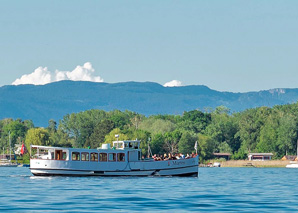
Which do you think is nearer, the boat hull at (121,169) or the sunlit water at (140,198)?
the sunlit water at (140,198)

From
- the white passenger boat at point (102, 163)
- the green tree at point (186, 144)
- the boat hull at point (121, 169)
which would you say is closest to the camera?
the boat hull at point (121, 169)

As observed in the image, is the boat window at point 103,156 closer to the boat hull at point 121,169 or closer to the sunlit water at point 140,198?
the boat hull at point 121,169

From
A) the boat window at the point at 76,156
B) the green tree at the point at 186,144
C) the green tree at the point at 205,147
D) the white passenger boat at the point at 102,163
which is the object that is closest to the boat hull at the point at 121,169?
the white passenger boat at the point at 102,163

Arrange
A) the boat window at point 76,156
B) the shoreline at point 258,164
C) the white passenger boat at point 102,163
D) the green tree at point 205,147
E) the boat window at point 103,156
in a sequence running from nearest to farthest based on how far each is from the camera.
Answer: the white passenger boat at point 102,163 → the boat window at point 76,156 → the boat window at point 103,156 → the shoreline at point 258,164 → the green tree at point 205,147

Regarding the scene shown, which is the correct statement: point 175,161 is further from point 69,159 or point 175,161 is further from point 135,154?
point 69,159

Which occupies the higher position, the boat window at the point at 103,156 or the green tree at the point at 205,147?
the green tree at the point at 205,147

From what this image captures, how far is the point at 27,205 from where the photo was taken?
164 feet

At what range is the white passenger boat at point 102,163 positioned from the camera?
293ft

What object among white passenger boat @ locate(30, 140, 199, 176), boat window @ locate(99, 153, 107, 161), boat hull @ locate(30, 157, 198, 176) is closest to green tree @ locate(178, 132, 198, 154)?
boat hull @ locate(30, 157, 198, 176)

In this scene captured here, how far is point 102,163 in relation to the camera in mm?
90625

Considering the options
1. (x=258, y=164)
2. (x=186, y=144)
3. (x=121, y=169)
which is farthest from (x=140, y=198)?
(x=186, y=144)

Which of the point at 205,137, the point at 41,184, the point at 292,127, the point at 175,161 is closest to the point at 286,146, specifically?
the point at 292,127

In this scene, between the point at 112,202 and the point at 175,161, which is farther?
the point at 175,161

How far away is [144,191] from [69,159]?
27.6 meters
